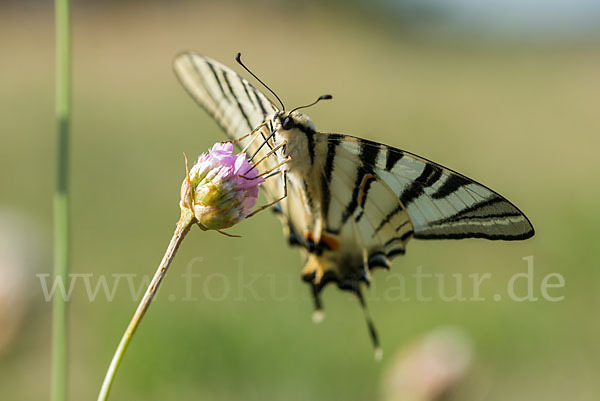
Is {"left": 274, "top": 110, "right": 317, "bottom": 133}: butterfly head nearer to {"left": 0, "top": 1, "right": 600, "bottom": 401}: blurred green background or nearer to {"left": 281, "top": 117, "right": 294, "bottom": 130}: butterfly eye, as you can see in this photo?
{"left": 281, "top": 117, "right": 294, "bottom": 130}: butterfly eye

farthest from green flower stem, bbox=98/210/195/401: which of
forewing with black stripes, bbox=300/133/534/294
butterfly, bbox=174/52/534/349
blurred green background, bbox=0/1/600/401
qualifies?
blurred green background, bbox=0/1/600/401

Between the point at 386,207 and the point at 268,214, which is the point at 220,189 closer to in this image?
the point at 386,207

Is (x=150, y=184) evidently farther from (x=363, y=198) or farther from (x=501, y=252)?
(x=363, y=198)

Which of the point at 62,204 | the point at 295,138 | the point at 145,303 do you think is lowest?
the point at 145,303

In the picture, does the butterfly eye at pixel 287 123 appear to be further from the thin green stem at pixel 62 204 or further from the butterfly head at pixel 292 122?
the thin green stem at pixel 62 204

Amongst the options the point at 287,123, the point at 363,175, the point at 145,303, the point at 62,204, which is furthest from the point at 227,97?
the point at 145,303

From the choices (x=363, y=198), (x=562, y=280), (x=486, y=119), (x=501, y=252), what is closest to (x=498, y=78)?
(x=486, y=119)
